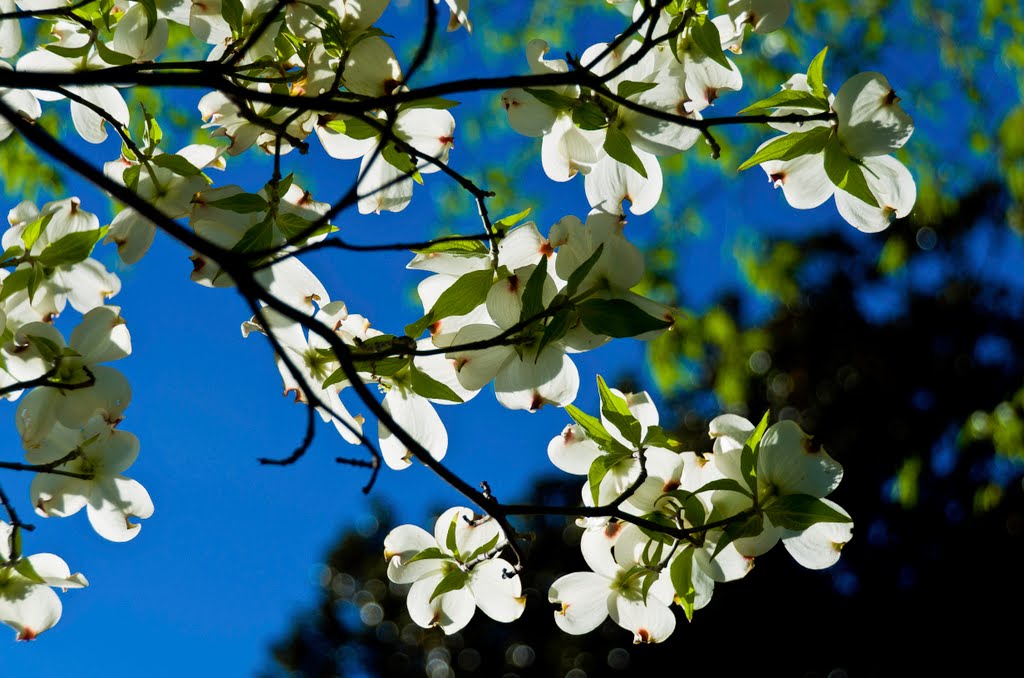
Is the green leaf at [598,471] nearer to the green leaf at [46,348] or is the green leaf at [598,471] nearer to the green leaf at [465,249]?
the green leaf at [465,249]

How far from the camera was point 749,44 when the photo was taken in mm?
2227

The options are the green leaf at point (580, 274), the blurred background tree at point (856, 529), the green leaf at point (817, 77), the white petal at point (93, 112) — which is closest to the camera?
the green leaf at point (580, 274)

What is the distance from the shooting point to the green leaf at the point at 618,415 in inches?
24.0

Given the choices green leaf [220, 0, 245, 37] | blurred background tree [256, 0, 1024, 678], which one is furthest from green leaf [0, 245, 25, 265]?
blurred background tree [256, 0, 1024, 678]

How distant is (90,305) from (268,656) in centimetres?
776

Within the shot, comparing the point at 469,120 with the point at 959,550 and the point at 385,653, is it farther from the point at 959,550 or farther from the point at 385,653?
the point at 385,653

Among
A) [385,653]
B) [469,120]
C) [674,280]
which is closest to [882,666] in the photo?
[385,653]

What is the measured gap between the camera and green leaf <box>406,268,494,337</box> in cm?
60

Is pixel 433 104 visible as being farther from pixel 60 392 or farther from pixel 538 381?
pixel 60 392

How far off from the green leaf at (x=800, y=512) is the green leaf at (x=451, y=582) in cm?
23

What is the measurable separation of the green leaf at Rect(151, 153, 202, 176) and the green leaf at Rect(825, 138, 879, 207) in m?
0.44

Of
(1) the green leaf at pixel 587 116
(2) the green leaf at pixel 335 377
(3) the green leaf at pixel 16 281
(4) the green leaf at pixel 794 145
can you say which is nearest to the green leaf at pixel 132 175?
(3) the green leaf at pixel 16 281

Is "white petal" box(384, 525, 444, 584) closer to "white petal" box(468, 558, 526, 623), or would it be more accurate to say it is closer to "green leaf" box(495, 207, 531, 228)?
"white petal" box(468, 558, 526, 623)

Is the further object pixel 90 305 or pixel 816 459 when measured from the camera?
pixel 90 305
